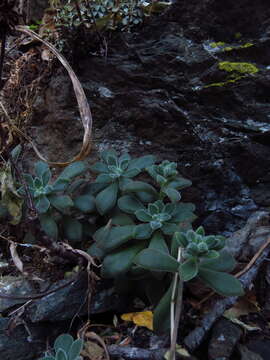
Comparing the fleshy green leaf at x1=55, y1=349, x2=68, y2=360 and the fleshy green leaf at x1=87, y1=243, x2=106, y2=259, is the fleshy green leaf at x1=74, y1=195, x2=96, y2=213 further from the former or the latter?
the fleshy green leaf at x1=55, y1=349, x2=68, y2=360

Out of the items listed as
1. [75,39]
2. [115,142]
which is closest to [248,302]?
[115,142]

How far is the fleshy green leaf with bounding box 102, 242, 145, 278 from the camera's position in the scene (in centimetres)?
147

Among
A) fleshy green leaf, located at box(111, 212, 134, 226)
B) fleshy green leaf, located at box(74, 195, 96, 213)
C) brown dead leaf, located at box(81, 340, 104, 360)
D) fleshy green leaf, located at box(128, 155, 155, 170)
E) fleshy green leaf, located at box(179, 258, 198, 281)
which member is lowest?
brown dead leaf, located at box(81, 340, 104, 360)

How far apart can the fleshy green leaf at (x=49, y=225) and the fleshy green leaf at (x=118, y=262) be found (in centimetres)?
28

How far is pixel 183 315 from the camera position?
1496 mm

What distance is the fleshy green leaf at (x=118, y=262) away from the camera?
57.7 inches

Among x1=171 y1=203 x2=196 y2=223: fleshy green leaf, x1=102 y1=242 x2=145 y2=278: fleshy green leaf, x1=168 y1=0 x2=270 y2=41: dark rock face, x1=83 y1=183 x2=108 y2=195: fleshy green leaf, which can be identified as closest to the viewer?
x1=102 y1=242 x2=145 y2=278: fleshy green leaf

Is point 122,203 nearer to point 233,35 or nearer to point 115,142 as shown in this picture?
point 115,142

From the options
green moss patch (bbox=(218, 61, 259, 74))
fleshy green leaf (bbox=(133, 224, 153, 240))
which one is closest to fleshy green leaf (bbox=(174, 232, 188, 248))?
fleshy green leaf (bbox=(133, 224, 153, 240))

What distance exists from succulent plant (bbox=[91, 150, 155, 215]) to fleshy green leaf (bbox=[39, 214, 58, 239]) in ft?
0.72

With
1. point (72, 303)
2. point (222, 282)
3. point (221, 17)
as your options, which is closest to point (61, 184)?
point (72, 303)

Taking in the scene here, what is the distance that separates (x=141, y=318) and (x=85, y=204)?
0.58 meters

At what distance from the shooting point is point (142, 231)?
5.06 feet

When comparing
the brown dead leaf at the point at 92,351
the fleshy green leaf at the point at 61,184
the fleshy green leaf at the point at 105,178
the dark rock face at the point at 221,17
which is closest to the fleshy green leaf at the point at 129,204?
the fleshy green leaf at the point at 105,178
